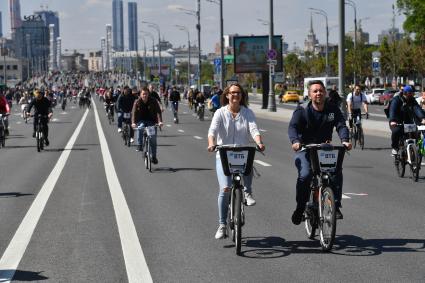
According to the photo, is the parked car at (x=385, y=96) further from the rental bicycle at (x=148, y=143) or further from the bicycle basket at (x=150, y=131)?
the bicycle basket at (x=150, y=131)

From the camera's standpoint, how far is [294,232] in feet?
30.8

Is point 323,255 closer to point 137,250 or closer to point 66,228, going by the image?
point 137,250

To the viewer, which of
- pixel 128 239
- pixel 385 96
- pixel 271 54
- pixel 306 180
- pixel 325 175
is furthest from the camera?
pixel 385 96

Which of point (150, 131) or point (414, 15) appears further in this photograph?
point (414, 15)

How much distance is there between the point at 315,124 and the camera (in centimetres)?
862

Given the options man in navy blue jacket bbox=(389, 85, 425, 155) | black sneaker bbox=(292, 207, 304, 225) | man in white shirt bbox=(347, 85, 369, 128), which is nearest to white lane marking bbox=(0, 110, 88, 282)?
black sneaker bbox=(292, 207, 304, 225)

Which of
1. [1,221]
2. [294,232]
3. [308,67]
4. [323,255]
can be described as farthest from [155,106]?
[308,67]

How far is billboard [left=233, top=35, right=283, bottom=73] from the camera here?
6238cm

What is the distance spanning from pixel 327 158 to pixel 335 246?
885 mm

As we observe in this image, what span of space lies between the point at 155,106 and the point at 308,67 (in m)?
123

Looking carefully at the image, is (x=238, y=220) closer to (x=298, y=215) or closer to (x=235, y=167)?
(x=235, y=167)

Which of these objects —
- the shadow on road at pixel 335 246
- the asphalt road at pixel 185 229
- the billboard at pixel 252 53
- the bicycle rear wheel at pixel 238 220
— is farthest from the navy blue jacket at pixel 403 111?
the billboard at pixel 252 53

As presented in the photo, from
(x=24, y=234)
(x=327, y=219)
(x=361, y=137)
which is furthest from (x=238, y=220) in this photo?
(x=361, y=137)

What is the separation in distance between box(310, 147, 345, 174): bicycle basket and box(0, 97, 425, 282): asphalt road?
77cm
